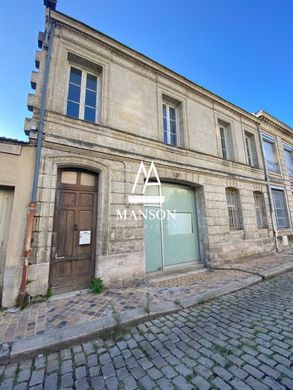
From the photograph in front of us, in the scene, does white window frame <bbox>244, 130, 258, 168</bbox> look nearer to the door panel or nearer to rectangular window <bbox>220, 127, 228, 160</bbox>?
rectangular window <bbox>220, 127, 228, 160</bbox>

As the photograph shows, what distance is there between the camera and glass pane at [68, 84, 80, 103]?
4793mm

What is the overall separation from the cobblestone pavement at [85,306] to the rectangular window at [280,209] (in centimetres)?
606

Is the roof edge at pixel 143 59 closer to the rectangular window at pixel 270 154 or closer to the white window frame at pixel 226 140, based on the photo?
the white window frame at pixel 226 140

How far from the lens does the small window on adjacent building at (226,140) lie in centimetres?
809

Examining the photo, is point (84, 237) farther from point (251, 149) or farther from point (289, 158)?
point (289, 158)

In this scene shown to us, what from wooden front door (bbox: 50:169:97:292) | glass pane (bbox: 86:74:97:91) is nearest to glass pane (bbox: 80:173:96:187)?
wooden front door (bbox: 50:169:97:292)

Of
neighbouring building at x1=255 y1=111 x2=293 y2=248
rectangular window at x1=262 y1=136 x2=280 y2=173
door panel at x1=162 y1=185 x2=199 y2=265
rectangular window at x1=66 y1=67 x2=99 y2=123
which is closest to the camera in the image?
rectangular window at x1=66 y1=67 x2=99 y2=123

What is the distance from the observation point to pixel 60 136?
414 centimetres

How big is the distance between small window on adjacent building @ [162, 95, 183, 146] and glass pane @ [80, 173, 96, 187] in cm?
309

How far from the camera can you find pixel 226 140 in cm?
834

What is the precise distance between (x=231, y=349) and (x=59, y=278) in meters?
3.36

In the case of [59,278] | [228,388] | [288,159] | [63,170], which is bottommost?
[228,388]

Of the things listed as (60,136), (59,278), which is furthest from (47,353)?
(60,136)

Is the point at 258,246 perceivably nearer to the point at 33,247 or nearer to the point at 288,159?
the point at 288,159
